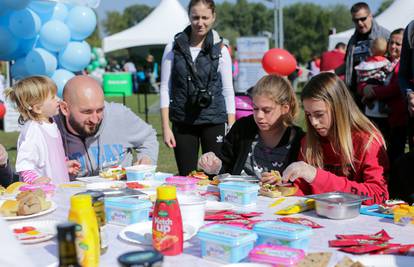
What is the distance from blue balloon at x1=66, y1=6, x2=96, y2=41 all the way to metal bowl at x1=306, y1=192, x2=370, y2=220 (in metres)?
5.95

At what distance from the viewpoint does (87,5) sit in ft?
22.1

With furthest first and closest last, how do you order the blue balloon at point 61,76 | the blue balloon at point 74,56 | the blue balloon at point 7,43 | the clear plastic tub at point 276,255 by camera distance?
the blue balloon at point 74,56 < the blue balloon at point 61,76 < the blue balloon at point 7,43 < the clear plastic tub at point 276,255

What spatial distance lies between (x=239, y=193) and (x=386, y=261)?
814 mm

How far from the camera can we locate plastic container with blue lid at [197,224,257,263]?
1396mm

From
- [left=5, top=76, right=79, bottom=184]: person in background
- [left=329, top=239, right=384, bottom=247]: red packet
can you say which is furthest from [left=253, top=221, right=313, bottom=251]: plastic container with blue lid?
[left=5, top=76, right=79, bottom=184]: person in background

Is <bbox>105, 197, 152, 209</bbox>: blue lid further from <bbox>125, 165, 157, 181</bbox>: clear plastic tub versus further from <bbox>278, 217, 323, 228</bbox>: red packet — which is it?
<bbox>125, 165, 157, 181</bbox>: clear plastic tub

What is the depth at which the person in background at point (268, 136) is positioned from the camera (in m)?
2.78

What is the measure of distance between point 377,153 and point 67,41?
5.46m

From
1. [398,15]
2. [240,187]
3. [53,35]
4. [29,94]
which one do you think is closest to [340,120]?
[240,187]

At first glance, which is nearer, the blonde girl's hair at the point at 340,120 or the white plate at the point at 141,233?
the white plate at the point at 141,233

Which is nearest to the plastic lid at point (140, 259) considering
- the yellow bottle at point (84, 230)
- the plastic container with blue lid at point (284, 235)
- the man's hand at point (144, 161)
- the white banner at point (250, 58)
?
the yellow bottle at point (84, 230)

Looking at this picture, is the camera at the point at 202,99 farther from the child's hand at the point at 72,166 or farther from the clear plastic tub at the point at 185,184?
the clear plastic tub at the point at 185,184

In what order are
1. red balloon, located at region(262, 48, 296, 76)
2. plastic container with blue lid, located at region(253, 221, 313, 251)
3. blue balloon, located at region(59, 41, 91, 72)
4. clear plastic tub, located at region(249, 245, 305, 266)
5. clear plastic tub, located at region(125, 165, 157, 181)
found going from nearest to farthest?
clear plastic tub, located at region(249, 245, 305, 266) < plastic container with blue lid, located at region(253, 221, 313, 251) < clear plastic tub, located at region(125, 165, 157, 181) < red balloon, located at region(262, 48, 296, 76) < blue balloon, located at region(59, 41, 91, 72)

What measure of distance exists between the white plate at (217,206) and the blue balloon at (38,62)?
491 centimetres
